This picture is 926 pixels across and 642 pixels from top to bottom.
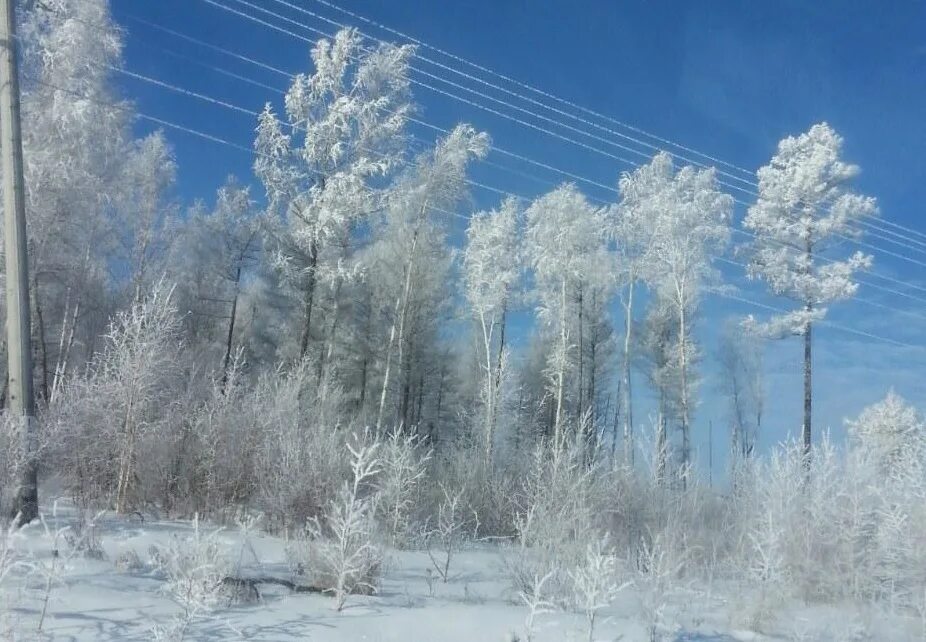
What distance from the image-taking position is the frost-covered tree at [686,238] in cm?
2438

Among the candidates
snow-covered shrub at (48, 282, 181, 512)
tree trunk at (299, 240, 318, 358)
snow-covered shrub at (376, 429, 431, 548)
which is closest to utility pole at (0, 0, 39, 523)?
→ snow-covered shrub at (48, 282, 181, 512)

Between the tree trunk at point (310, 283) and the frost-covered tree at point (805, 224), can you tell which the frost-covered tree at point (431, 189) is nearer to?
the tree trunk at point (310, 283)

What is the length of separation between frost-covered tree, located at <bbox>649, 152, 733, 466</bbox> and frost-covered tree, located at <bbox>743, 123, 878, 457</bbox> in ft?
4.32

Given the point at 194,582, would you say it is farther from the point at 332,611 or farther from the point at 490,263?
the point at 490,263

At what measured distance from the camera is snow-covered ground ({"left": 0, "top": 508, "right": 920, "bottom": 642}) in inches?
206

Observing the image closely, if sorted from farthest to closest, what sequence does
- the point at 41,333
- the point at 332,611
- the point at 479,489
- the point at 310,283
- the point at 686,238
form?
the point at 686,238
the point at 310,283
the point at 41,333
the point at 479,489
the point at 332,611

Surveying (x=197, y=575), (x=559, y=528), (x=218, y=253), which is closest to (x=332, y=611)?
(x=197, y=575)

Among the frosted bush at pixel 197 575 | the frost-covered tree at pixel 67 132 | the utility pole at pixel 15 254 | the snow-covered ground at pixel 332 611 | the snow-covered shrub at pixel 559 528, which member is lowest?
the snow-covered ground at pixel 332 611

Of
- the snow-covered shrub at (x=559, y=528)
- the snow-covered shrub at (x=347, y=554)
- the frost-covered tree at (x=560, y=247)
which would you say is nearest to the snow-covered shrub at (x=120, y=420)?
the snow-covered shrub at (x=347, y=554)

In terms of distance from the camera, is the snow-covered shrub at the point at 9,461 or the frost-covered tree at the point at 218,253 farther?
the frost-covered tree at the point at 218,253

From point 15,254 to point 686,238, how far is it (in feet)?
65.8

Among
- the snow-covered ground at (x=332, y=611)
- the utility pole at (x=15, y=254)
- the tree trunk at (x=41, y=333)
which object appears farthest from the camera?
the tree trunk at (x=41, y=333)

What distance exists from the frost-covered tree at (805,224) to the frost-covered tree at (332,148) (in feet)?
39.5

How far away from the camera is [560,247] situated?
999 inches
